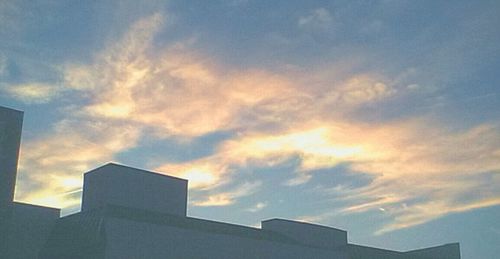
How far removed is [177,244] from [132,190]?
1397 cm

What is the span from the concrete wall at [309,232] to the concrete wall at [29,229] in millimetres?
35118

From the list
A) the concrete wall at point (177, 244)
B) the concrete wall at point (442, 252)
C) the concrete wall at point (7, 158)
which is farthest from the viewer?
the concrete wall at point (442, 252)

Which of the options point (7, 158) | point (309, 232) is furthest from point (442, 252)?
point (7, 158)

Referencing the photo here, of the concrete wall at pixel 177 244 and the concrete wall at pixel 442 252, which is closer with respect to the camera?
the concrete wall at pixel 177 244

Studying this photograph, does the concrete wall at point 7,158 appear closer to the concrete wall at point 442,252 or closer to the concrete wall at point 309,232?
the concrete wall at point 309,232

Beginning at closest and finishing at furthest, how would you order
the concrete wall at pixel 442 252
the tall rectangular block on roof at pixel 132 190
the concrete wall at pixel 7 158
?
the concrete wall at pixel 7 158, the tall rectangular block on roof at pixel 132 190, the concrete wall at pixel 442 252

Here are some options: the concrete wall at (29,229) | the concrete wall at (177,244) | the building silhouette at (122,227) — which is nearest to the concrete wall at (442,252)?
the building silhouette at (122,227)

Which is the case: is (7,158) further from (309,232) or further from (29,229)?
(309,232)

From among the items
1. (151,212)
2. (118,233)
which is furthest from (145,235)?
(151,212)

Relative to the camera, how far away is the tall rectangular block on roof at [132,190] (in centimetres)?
8456

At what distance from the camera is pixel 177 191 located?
3622 inches

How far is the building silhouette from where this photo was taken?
238ft

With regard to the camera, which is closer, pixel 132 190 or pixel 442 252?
pixel 132 190

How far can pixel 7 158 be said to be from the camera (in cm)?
7669
